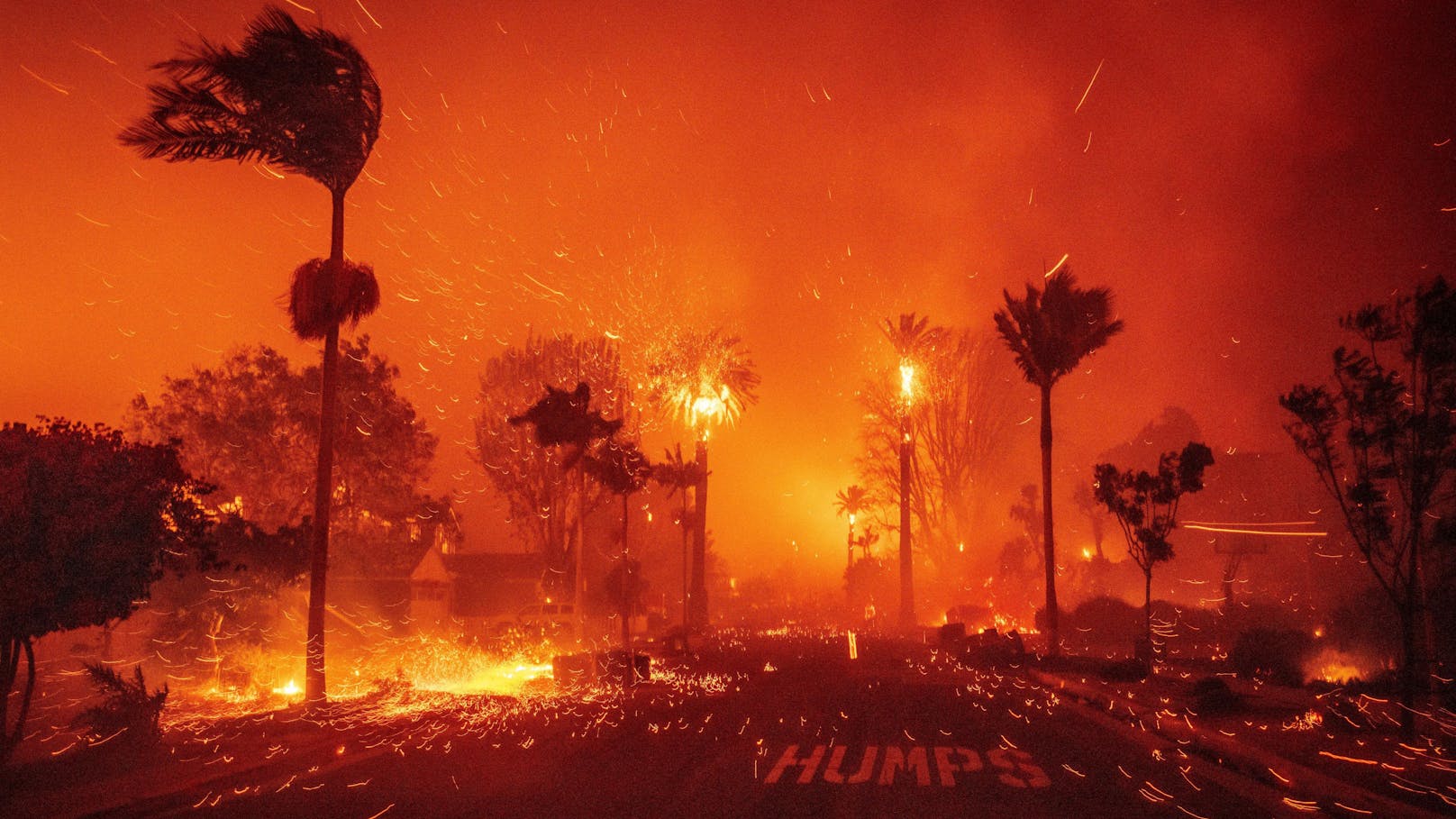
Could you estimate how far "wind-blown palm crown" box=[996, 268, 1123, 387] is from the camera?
33.5 meters

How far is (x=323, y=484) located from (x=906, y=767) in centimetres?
1153

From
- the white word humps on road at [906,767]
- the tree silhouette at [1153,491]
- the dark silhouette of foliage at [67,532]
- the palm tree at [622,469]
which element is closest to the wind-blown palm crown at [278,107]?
the dark silhouette of foliage at [67,532]

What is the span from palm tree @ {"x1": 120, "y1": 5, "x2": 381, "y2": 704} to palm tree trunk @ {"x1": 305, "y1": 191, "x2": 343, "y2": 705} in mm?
16

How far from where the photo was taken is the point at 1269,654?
80.4 ft

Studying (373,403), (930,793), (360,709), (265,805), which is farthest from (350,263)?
(373,403)

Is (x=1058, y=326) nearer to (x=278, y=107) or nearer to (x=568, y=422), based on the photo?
(x=568, y=422)

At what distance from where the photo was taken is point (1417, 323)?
45.6 ft

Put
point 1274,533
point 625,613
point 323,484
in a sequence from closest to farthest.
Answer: point 323,484 → point 625,613 → point 1274,533

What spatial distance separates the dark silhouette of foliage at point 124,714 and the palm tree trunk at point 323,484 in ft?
12.0

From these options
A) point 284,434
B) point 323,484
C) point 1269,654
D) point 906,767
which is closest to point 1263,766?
point 906,767

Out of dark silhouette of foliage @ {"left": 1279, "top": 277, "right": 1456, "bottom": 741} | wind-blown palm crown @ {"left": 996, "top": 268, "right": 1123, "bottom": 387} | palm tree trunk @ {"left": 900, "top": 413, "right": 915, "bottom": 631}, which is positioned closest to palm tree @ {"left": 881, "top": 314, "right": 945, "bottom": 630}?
palm tree trunk @ {"left": 900, "top": 413, "right": 915, "bottom": 631}

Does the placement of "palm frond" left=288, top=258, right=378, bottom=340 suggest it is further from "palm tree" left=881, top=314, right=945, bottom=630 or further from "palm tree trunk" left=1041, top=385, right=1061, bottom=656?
"palm tree" left=881, top=314, right=945, bottom=630

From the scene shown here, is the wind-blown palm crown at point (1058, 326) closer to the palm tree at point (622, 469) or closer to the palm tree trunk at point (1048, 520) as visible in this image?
the palm tree trunk at point (1048, 520)

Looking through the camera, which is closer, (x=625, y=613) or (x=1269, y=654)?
(x=1269, y=654)
